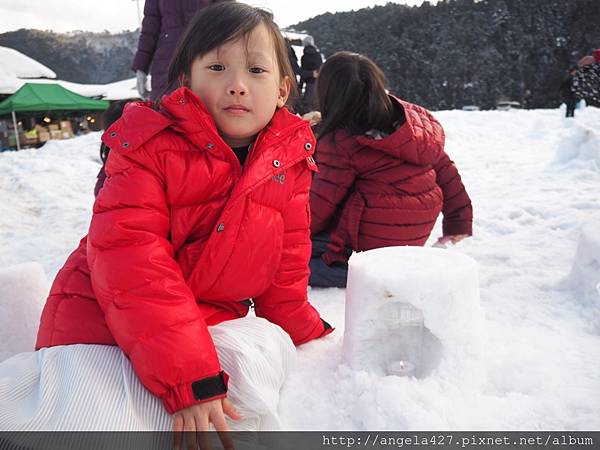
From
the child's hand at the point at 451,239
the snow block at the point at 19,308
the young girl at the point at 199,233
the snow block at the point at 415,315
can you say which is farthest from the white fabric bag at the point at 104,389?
the child's hand at the point at 451,239

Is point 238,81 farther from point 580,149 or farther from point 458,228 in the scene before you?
point 580,149

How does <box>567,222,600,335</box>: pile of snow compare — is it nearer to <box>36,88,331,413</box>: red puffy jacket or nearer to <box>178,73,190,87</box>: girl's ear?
<box>36,88,331,413</box>: red puffy jacket

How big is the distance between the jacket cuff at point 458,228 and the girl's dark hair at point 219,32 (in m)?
1.37

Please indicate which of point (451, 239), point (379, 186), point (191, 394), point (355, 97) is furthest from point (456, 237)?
point (191, 394)

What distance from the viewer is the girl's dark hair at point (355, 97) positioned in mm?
2062

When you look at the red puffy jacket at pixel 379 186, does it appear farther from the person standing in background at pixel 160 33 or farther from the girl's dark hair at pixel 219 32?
the person standing in background at pixel 160 33

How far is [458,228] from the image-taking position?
93.0 inches

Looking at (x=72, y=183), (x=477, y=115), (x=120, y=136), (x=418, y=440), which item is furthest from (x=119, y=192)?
(x=477, y=115)

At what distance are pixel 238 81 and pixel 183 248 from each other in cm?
43

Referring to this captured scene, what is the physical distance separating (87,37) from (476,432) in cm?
3519

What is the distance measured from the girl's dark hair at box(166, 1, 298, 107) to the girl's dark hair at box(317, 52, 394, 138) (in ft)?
2.61

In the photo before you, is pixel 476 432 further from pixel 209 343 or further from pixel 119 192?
pixel 119 192

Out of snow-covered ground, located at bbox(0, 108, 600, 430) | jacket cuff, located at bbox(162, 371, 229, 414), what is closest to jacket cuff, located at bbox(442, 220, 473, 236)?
snow-covered ground, located at bbox(0, 108, 600, 430)

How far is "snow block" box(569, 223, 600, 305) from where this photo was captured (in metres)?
1.72
